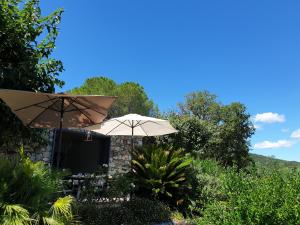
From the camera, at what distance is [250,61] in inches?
727

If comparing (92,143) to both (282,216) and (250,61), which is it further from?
(282,216)

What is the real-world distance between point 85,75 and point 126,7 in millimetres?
19017

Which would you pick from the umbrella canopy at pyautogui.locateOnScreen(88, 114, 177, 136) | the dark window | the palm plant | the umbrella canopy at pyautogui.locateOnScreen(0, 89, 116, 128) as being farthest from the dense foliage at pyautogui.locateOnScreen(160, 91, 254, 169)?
the umbrella canopy at pyautogui.locateOnScreen(0, 89, 116, 128)

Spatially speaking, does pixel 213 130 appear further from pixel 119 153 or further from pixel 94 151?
pixel 94 151

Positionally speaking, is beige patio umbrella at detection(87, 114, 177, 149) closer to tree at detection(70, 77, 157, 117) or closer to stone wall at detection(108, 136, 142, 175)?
stone wall at detection(108, 136, 142, 175)

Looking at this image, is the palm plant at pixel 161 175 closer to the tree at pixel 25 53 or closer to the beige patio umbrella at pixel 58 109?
the beige patio umbrella at pixel 58 109

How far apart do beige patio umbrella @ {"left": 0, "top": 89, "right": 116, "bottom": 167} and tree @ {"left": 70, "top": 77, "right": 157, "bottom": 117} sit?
22342 millimetres

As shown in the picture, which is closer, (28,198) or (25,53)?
(28,198)

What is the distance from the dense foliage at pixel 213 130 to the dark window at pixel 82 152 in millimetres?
3267

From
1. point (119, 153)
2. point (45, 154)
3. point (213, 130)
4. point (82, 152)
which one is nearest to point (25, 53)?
point (45, 154)

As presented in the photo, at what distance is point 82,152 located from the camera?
19.2 m

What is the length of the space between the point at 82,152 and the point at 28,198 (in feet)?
46.8

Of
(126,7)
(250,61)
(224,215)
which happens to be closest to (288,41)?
(250,61)

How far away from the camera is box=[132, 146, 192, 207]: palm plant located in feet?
29.1
